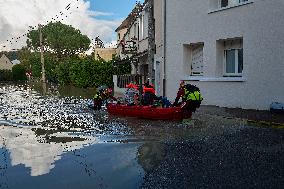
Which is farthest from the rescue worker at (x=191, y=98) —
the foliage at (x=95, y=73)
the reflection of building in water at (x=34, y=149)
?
the foliage at (x=95, y=73)

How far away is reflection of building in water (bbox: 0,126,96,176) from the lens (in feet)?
28.1

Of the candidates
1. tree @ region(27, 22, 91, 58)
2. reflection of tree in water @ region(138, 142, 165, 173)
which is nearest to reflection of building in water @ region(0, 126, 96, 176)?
reflection of tree in water @ region(138, 142, 165, 173)

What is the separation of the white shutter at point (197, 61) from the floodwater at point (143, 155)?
7.08 meters

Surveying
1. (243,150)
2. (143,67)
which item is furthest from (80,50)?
(243,150)

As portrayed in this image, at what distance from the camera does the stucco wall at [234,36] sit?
54.2 ft

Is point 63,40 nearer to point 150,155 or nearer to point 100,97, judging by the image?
point 100,97

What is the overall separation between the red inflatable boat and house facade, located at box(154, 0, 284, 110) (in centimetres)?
439

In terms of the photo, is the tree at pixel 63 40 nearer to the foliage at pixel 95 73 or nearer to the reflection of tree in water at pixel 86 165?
the foliage at pixel 95 73

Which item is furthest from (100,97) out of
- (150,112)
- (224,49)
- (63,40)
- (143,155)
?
(63,40)

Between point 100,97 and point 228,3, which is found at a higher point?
point 228,3

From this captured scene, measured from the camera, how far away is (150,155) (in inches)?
355

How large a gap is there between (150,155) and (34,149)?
338cm

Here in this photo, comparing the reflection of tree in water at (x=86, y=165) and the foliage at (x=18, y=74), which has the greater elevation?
the foliage at (x=18, y=74)

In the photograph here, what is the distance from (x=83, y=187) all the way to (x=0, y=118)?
12449 mm
